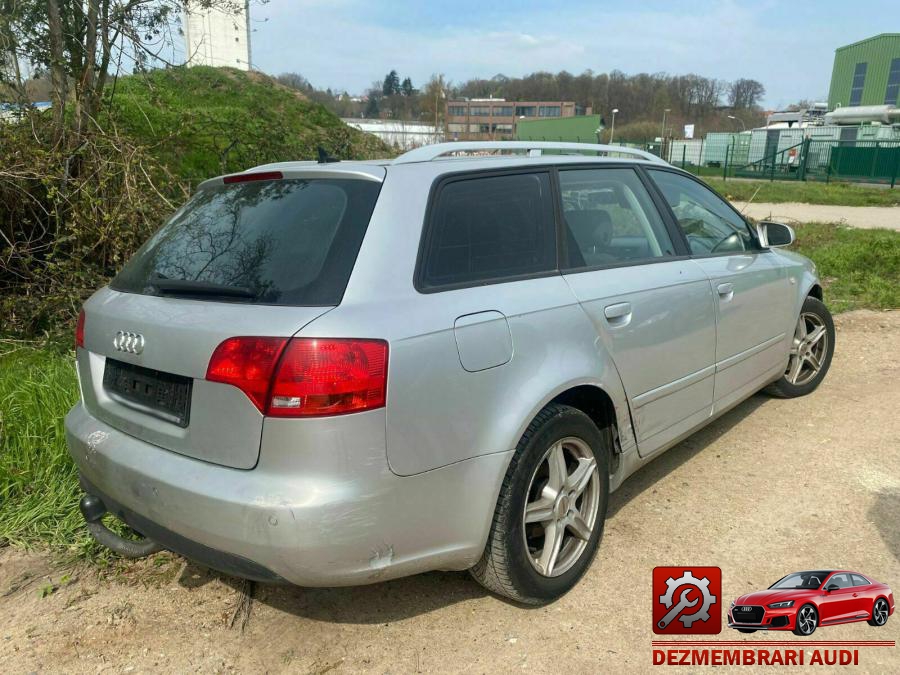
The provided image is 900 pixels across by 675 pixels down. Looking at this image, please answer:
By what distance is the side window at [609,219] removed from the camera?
3008 mm

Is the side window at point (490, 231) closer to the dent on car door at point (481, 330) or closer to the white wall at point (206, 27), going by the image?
the dent on car door at point (481, 330)

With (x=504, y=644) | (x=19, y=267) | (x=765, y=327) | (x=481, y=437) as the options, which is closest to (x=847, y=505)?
(x=765, y=327)

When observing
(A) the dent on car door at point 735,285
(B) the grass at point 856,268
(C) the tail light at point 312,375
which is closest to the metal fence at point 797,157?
(B) the grass at point 856,268

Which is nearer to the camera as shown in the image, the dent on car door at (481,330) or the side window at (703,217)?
the dent on car door at (481,330)

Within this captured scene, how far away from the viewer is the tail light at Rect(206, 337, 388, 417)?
6.56ft

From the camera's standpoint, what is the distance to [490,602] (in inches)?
107

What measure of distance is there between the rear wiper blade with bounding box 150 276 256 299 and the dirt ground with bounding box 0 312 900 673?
128 centimetres

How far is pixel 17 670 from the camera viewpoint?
2.40 m

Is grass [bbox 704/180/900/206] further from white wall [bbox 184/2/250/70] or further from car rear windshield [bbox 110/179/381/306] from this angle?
car rear windshield [bbox 110/179/381/306]

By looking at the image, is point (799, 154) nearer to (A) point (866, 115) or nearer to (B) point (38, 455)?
(A) point (866, 115)

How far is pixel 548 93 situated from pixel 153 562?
255 ft

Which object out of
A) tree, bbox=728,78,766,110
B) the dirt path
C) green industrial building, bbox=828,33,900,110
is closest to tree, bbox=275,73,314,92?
the dirt path

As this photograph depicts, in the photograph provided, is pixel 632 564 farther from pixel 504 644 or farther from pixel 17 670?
pixel 17 670

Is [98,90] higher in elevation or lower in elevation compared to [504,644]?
higher
